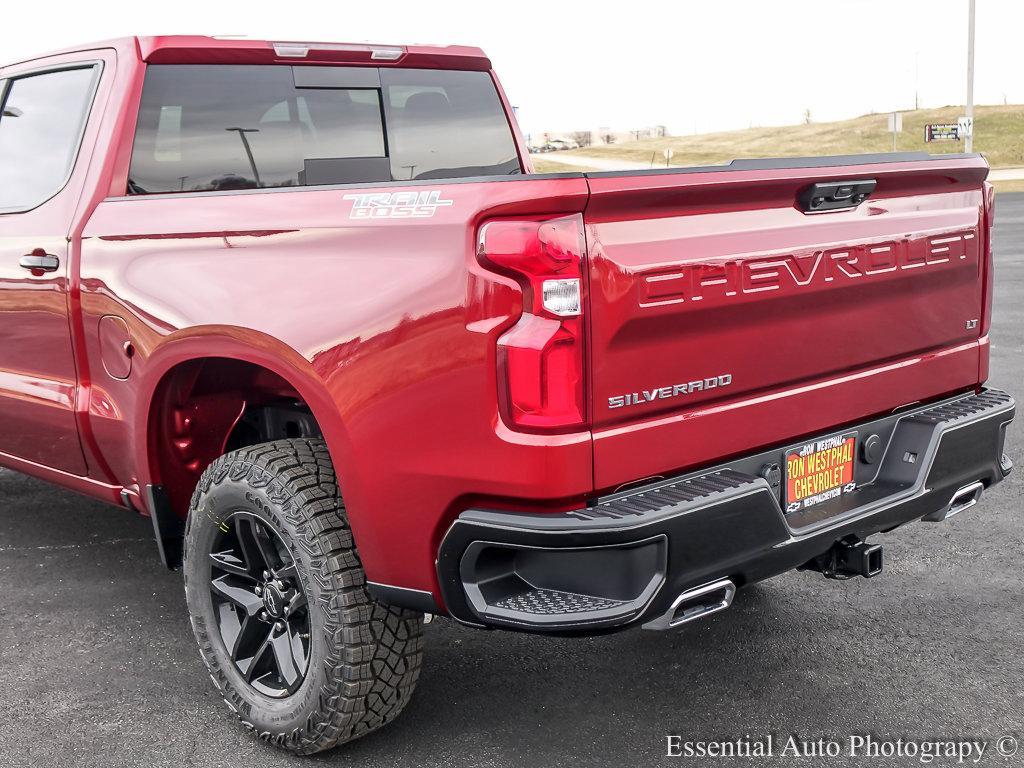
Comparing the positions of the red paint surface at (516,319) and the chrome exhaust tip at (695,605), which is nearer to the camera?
the red paint surface at (516,319)

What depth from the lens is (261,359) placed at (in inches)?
118

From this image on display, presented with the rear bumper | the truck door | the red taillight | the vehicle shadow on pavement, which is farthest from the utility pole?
the red taillight

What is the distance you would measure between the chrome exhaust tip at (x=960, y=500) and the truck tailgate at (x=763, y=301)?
1.00 feet

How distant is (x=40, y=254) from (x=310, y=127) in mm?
1086

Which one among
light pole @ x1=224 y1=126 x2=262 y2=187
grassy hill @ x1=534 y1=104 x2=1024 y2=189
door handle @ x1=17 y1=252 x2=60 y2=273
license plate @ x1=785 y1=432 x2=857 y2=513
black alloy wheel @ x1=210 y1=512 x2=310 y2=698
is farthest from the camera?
grassy hill @ x1=534 y1=104 x2=1024 y2=189

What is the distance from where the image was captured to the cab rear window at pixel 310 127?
3893 mm

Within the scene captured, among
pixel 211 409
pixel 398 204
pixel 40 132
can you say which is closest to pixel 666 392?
pixel 398 204

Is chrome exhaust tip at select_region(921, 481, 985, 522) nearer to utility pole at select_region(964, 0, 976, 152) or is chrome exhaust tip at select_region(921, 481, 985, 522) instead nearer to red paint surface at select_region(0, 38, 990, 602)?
red paint surface at select_region(0, 38, 990, 602)

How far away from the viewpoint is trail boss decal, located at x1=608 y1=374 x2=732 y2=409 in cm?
256

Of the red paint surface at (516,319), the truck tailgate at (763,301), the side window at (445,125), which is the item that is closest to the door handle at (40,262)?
the red paint surface at (516,319)

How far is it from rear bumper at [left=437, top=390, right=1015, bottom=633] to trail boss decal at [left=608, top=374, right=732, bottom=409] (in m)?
0.21

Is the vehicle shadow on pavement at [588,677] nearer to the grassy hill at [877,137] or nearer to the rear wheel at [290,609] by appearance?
the rear wheel at [290,609]

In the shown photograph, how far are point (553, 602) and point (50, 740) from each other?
1.68 m

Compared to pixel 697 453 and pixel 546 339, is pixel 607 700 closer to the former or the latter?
pixel 697 453
